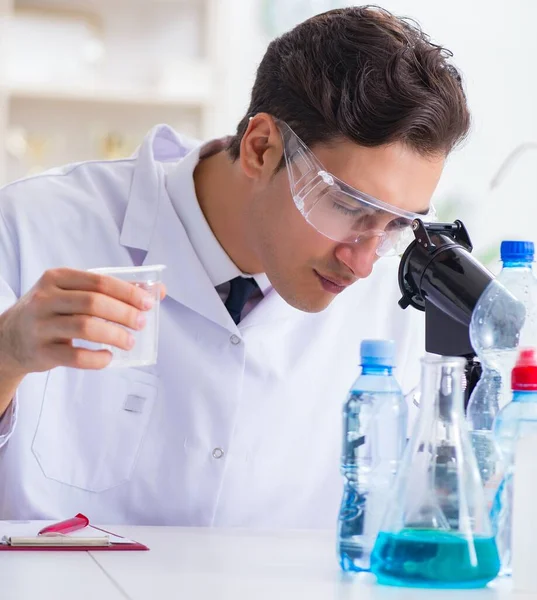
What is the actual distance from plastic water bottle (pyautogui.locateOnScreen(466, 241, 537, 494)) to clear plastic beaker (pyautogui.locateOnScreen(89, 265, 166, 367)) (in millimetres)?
379

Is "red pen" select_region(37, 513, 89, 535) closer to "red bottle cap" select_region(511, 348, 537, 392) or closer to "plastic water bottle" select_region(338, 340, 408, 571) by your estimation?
"plastic water bottle" select_region(338, 340, 408, 571)

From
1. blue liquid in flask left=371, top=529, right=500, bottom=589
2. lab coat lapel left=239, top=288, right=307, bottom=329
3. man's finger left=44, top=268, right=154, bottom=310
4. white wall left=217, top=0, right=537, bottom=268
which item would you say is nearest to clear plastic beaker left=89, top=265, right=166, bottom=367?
man's finger left=44, top=268, right=154, bottom=310

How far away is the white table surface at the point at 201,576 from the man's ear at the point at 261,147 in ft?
2.29

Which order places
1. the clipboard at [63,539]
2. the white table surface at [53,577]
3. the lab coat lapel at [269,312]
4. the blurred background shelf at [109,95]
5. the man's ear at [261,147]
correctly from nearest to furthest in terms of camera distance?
the white table surface at [53,577]
the clipboard at [63,539]
the man's ear at [261,147]
the lab coat lapel at [269,312]
the blurred background shelf at [109,95]

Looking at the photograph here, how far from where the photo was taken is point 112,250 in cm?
182

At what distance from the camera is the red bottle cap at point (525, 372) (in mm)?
1033

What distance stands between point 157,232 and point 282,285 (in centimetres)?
28

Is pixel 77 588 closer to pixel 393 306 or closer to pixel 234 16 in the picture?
pixel 393 306

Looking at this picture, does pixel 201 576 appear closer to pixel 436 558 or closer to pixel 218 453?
pixel 436 558

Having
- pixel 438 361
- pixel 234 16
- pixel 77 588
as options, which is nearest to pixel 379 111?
pixel 438 361

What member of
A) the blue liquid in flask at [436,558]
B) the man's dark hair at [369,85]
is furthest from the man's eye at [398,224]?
the blue liquid in flask at [436,558]

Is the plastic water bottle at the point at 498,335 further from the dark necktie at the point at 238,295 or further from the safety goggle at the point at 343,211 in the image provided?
the dark necktie at the point at 238,295

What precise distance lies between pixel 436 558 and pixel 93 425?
903 millimetres

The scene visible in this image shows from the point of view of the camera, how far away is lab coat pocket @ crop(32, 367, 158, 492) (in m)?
1.71
